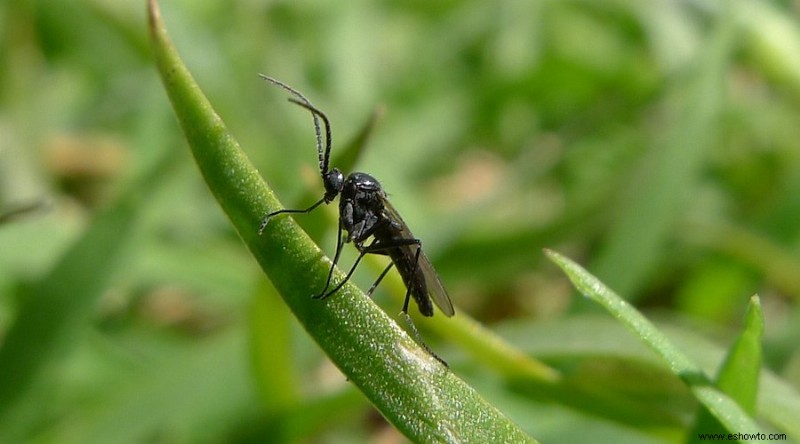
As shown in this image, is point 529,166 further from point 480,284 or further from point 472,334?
point 472,334

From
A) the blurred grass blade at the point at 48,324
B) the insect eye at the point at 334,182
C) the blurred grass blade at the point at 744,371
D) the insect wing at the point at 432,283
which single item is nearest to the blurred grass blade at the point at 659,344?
the blurred grass blade at the point at 744,371

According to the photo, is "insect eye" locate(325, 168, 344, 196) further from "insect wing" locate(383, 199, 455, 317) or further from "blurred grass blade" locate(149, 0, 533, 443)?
"blurred grass blade" locate(149, 0, 533, 443)

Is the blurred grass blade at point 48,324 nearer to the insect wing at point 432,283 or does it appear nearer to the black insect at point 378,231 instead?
the black insect at point 378,231

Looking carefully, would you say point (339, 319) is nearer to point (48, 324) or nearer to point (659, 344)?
point (659, 344)

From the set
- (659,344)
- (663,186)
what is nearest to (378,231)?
(659,344)

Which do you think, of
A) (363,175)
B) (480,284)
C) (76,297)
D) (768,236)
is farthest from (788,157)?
(76,297)
